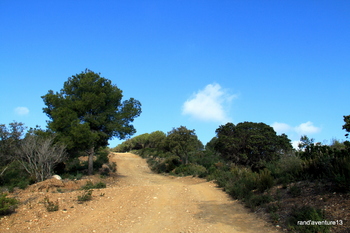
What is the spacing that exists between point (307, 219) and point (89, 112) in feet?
61.8

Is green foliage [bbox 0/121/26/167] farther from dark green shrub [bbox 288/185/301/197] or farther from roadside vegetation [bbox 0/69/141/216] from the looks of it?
dark green shrub [bbox 288/185/301/197]

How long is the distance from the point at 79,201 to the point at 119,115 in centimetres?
1189

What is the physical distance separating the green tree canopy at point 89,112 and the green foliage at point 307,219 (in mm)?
15735

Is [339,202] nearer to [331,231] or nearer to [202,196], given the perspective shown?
[331,231]

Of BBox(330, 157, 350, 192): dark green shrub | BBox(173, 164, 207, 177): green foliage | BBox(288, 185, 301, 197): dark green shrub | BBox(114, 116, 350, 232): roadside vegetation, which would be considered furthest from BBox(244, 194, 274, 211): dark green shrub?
BBox(173, 164, 207, 177): green foliage

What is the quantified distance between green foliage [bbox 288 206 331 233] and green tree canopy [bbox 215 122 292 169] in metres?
10.1

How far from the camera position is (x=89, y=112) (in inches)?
845

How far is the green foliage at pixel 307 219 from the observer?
6.08 meters

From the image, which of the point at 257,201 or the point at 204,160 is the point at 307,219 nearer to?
the point at 257,201

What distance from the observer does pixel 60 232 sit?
22.9 feet

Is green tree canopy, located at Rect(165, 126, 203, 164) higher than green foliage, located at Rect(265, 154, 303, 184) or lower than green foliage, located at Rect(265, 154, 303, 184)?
higher

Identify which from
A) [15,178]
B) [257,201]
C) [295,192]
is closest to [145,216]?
[257,201]

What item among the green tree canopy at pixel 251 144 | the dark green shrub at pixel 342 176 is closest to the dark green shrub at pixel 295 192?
the dark green shrub at pixel 342 176

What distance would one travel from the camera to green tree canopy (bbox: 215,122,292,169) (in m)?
18.0
